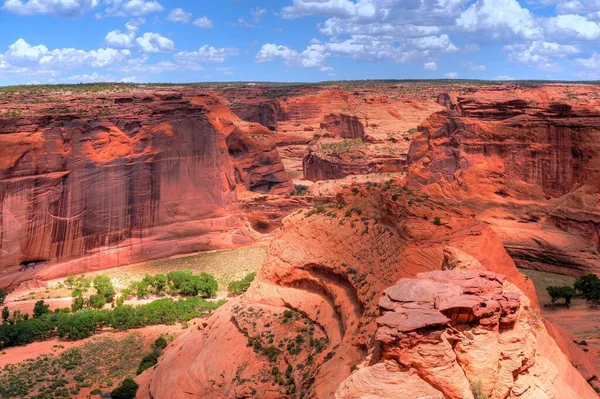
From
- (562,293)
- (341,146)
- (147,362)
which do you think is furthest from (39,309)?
(341,146)

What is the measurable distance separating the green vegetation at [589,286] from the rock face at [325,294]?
18426 mm

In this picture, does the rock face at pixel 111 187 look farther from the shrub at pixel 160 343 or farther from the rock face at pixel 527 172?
the rock face at pixel 527 172

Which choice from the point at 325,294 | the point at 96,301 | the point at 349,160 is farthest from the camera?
the point at 349,160

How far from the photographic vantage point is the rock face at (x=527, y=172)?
4253 centimetres

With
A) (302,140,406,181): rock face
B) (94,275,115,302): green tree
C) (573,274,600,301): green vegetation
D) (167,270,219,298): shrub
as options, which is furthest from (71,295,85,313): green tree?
(302,140,406,181): rock face

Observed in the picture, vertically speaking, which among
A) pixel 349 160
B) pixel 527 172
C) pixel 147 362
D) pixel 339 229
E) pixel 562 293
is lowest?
pixel 147 362

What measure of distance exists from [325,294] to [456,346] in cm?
971

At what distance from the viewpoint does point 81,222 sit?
4222 centimetres

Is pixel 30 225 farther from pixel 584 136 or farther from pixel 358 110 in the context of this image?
pixel 358 110

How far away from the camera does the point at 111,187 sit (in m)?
43.8

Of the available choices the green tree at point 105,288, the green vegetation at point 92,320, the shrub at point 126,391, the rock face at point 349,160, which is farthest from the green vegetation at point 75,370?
the rock face at point 349,160

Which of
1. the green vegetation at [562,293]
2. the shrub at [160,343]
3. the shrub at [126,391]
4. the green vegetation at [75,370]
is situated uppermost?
the green vegetation at [562,293]

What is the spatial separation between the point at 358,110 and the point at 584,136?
183 ft

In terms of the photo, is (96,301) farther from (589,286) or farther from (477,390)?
(589,286)
